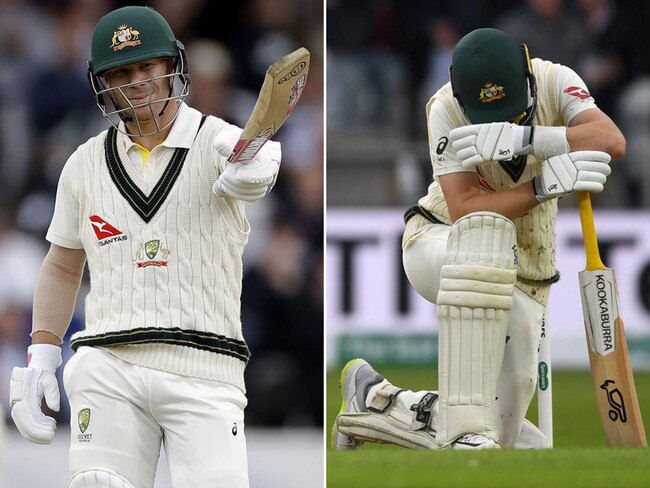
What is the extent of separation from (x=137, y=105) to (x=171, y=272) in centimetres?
46

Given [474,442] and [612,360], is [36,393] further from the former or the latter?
[612,360]

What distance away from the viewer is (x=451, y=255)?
4.58 meters

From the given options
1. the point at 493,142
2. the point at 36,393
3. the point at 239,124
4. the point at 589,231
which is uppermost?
the point at 239,124

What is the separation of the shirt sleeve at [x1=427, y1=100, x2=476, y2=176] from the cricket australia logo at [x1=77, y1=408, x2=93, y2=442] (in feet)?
5.57

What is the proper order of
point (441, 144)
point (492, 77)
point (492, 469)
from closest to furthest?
1. point (492, 469)
2. point (492, 77)
3. point (441, 144)

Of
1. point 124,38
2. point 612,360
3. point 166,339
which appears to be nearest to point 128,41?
point 124,38

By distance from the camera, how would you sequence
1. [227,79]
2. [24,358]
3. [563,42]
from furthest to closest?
[563,42], [227,79], [24,358]

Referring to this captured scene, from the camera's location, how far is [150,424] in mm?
3602

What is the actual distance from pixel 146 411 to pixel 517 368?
173 cm

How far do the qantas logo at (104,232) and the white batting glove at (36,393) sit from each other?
1.35 feet

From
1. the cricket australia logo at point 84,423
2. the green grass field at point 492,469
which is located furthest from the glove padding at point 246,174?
the green grass field at point 492,469

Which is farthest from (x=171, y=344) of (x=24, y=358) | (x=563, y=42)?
(x=563, y=42)

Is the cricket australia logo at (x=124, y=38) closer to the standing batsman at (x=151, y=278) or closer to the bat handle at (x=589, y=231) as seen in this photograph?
the standing batsman at (x=151, y=278)

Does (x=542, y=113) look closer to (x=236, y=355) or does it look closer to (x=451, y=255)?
(x=451, y=255)
